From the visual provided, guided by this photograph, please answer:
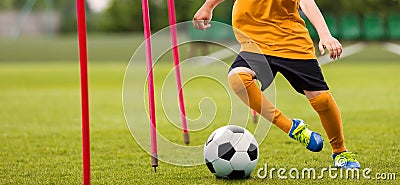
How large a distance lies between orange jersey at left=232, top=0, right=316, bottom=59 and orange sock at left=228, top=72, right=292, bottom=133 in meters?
0.22

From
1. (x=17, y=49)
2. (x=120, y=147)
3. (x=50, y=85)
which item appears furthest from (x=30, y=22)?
(x=120, y=147)

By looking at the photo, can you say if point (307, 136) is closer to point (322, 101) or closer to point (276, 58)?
point (322, 101)

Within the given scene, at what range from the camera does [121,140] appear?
6.94 meters

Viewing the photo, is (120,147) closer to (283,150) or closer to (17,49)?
(283,150)

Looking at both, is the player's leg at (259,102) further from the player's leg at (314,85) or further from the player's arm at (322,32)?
the player's arm at (322,32)

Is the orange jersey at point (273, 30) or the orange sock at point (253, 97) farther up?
the orange jersey at point (273, 30)

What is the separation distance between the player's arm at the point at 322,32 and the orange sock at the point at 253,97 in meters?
0.53

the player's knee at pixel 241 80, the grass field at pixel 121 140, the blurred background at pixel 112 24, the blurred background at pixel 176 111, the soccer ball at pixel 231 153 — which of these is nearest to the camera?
the soccer ball at pixel 231 153

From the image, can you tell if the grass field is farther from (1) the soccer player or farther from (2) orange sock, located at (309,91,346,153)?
(1) the soccer player

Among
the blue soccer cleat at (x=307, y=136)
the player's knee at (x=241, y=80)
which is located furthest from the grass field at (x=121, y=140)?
the player's knee at (x=241, y=80)

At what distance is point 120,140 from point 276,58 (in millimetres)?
2534

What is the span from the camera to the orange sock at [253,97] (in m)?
4.80

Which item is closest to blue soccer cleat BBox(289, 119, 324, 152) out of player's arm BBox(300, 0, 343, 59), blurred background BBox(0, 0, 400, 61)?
player's arm BBox(300, 0, 343, 59)

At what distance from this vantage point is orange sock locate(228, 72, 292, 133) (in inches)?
189
